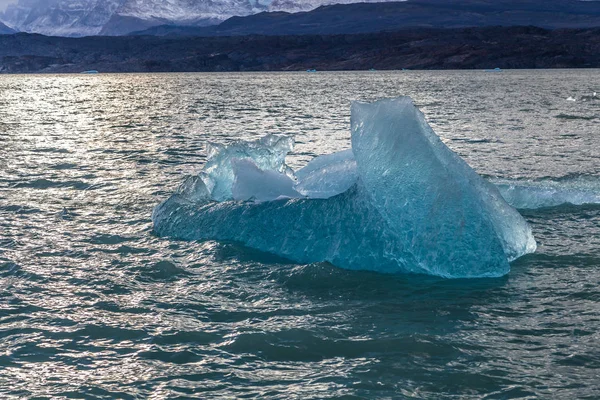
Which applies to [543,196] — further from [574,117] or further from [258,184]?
[574,117]

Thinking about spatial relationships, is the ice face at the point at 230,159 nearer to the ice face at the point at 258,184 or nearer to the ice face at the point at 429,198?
the ice face at the point at 258,184

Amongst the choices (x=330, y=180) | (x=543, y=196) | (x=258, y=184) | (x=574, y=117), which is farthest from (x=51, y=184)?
(x=574, y=117)

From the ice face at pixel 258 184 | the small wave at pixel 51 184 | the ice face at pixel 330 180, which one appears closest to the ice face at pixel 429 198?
the ice face at pixel 330 180

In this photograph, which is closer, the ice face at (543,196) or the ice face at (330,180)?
the ice face at (330,180)

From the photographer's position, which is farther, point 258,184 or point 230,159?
point 230,159

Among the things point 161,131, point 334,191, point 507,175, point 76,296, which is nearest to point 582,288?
point 334,191

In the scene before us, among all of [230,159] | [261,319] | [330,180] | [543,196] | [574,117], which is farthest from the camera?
[574,117]

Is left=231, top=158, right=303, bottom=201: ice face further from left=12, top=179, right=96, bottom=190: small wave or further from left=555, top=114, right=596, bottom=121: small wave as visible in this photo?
left=555, top=114, right=596, bottom=121: small wave

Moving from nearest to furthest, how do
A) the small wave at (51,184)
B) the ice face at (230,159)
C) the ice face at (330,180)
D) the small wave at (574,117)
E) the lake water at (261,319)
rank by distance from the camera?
the lake water at (261,319) < the ice face at (330,180) < the ice face at (230,159) < the small wave at (51,184) < the small wave at (574,117)

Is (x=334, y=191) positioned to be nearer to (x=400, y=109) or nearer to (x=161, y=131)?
(x=400, y=109)

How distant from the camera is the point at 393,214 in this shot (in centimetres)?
930

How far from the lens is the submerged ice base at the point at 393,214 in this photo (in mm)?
9039

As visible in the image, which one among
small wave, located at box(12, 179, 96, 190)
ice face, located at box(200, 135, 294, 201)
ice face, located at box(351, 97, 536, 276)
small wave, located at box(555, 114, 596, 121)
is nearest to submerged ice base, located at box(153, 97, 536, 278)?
ice face, located at box(351, 97, 536, 276)

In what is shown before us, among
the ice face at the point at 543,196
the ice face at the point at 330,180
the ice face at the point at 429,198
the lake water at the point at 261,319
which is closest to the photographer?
the lake water at the point at 261,319
